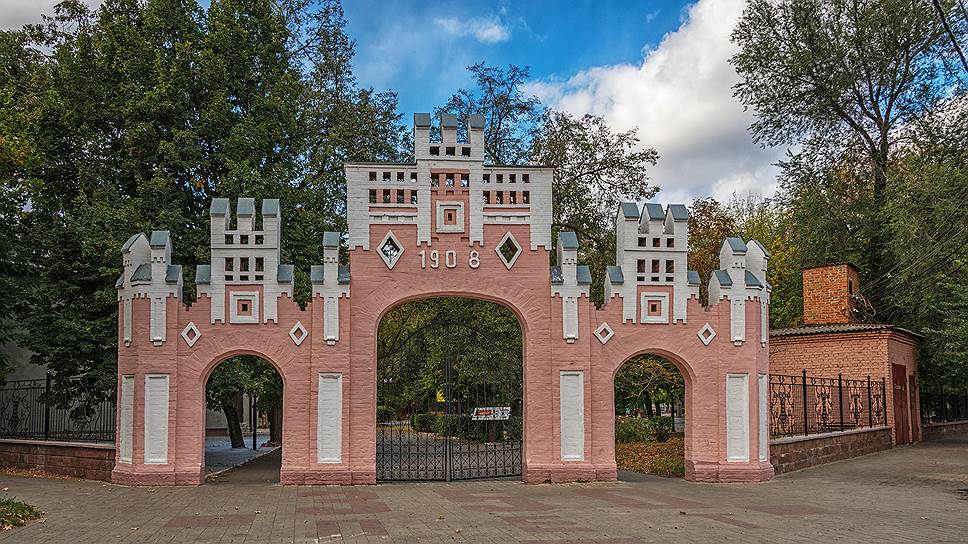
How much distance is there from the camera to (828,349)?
24125 millimetres

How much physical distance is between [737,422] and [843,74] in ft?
62.4

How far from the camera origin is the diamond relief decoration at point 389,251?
14.6 meters

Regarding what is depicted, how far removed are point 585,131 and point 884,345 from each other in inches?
397

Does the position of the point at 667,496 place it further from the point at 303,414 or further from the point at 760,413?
the point at 303,414

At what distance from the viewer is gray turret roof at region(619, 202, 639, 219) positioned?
593 inches

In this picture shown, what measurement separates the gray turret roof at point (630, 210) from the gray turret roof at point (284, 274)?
19.5ft

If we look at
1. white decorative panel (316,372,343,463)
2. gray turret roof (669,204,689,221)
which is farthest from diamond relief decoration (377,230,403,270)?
gray turret roof (669,204,689,221)

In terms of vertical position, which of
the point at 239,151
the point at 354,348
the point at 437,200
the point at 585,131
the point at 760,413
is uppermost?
the point at 585,131

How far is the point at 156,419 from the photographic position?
1391 cm

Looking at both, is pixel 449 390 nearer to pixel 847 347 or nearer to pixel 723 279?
pixel 723 279

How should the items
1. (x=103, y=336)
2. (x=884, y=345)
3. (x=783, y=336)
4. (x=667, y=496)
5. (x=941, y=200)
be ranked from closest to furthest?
(x=667, y=496) < (x=103, y=336) < (x=941, y=200) < (x=884, y=345) < (x=783, y=336)

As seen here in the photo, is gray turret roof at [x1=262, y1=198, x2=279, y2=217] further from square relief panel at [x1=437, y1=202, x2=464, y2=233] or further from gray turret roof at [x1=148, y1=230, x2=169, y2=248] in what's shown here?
square relief panel at [x1=437, y1=202, x2=464, y2=233]

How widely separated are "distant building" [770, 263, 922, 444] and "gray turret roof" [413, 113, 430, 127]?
1448cm

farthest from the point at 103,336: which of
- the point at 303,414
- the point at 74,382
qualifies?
the point at 303,414
